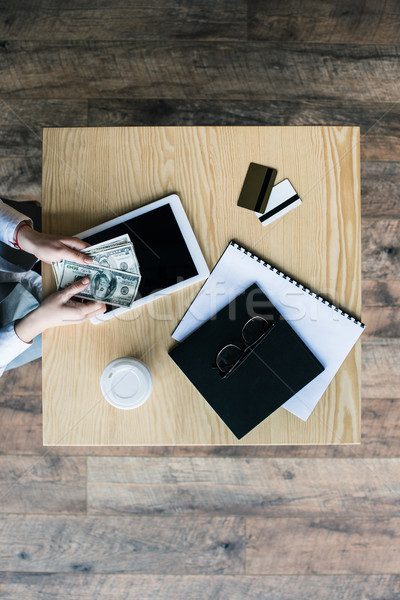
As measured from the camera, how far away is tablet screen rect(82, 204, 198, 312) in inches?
38.1

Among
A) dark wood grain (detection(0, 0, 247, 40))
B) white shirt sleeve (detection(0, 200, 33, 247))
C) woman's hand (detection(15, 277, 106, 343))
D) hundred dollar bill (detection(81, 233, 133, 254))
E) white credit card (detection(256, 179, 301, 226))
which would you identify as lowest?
woman's hand (detection(15, 277, 106, 343))

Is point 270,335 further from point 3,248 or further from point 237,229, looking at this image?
point 3,248

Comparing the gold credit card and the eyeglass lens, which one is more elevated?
the gold credit card

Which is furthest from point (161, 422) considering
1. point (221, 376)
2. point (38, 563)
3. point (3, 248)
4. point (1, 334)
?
point (38, 563)

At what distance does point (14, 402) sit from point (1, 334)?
651 mm

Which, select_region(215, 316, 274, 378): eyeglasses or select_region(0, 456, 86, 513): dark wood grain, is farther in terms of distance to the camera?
select_region(0, 456, 86, 513): dark wood grain

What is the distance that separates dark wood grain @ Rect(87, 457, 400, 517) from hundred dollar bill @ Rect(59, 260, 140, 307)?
31.6 inches

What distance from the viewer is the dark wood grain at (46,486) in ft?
5.04

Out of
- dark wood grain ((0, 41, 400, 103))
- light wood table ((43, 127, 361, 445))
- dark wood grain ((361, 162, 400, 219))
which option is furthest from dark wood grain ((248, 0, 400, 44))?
light wood table ((43, 127, 361, 445))

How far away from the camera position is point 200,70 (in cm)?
158

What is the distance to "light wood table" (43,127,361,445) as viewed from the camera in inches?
38.0

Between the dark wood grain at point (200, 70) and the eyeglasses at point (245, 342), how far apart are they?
3.32 ft

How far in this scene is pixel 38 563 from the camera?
1534 mm

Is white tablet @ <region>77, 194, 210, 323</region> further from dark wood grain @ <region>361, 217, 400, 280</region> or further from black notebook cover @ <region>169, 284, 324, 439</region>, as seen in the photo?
dark wood grain @ <region>361, 217, 400, 280</region>
